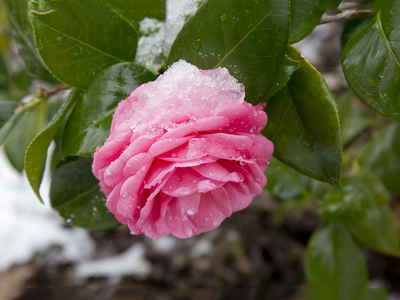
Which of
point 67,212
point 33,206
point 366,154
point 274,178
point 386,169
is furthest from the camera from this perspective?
point 33,206

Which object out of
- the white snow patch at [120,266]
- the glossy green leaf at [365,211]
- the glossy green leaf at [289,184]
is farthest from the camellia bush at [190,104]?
the white snow patch at [120,266]

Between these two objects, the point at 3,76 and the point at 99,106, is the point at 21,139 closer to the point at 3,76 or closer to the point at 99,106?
the point at 3,76

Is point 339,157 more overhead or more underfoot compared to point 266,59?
more underfoot

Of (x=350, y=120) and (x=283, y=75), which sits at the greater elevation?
(x=283, y=75)

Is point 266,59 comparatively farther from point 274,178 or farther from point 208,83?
point 274,178

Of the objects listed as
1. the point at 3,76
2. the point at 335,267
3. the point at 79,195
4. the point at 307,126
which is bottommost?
the point at 335,267

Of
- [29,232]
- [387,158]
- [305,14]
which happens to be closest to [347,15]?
[305,14]

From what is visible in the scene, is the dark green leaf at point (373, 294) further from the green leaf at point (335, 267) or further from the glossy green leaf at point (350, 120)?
the glossy green leaf at point (350, 120)

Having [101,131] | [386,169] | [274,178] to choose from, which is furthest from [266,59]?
[386,169]
